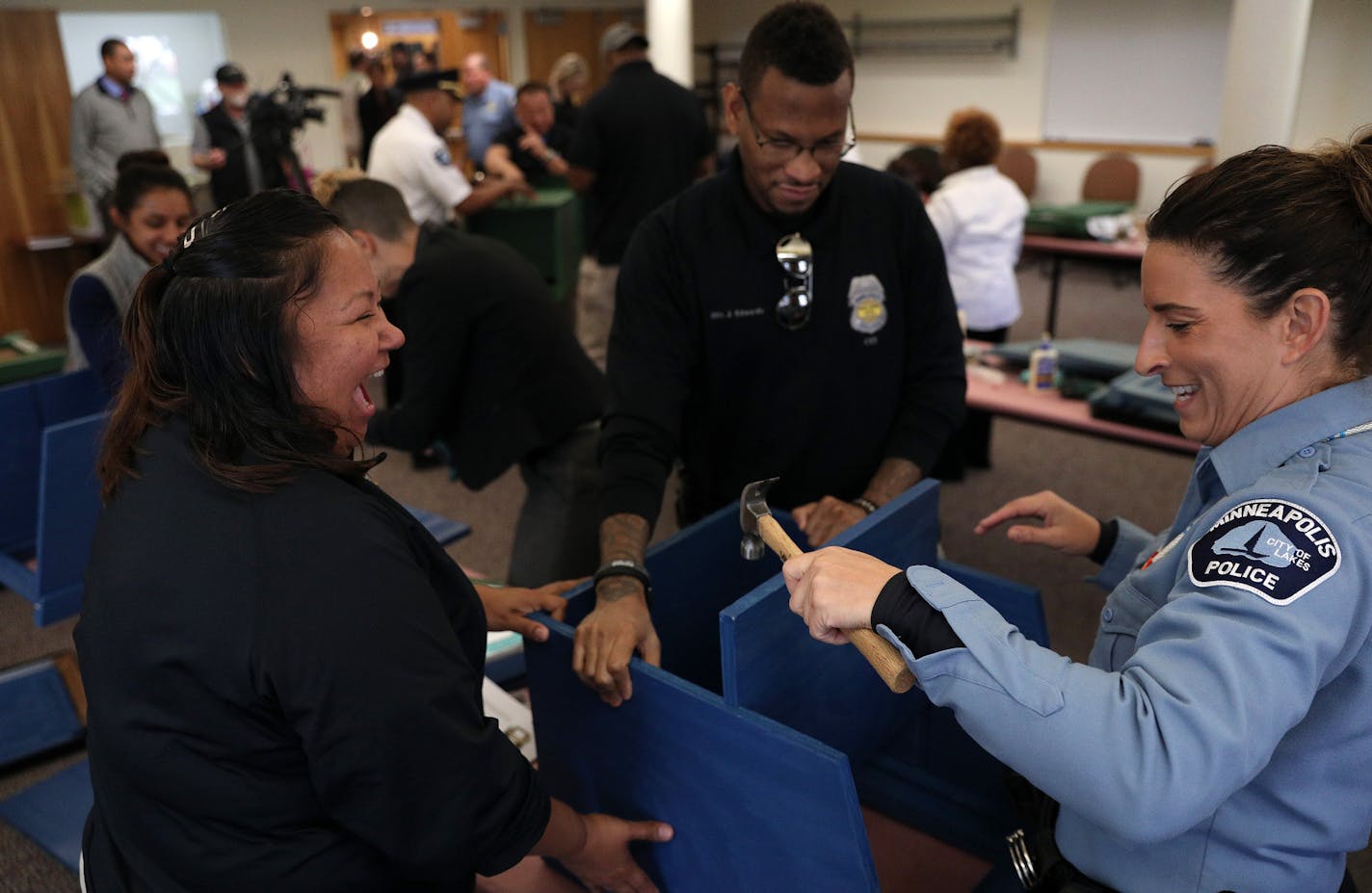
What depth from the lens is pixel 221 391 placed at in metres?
1.00

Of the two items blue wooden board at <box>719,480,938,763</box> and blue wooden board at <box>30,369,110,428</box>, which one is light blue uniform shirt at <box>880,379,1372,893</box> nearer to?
blue wooden board at <box>719,480,938,763</box>

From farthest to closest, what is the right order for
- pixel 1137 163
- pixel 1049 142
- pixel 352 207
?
1. pixel 1049 142
2. pixel 1137 163
3. pixel 352 207

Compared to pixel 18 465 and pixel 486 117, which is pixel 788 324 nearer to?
pixel 18 465

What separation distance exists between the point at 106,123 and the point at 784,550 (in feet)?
23.2

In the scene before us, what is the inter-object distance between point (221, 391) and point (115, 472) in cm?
16

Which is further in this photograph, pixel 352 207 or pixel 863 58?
pixel 863 58

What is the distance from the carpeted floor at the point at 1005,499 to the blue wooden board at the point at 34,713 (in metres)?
0.07

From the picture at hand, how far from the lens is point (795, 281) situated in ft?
5.79

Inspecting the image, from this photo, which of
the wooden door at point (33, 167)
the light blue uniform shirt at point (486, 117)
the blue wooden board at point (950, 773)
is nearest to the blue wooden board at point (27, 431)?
the blue wooden board at point (950, 773)

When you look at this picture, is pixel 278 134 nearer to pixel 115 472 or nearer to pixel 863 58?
pixel 115 472

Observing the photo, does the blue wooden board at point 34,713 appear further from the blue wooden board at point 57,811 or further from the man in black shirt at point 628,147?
the man in black shirt at point 628,147

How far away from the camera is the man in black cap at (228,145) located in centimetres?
661

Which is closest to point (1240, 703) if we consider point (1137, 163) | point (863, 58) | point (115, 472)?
point (115, 472)

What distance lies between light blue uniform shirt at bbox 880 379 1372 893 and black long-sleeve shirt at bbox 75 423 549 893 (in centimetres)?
48
